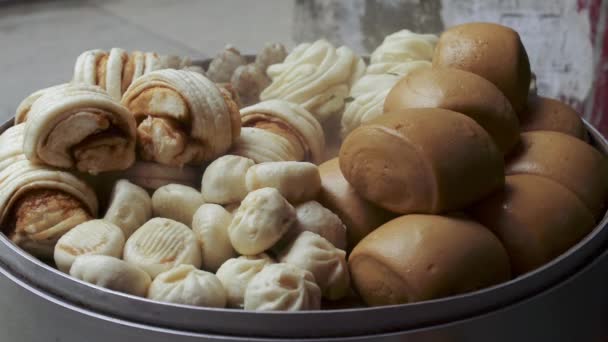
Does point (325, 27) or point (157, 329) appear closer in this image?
point (157, 329)

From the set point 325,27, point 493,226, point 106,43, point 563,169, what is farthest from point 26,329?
point 106,43

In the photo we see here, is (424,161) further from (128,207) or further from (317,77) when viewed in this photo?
(317,77)

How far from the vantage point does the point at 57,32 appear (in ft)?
10.1

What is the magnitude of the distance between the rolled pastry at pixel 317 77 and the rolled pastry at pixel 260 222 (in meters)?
0.43

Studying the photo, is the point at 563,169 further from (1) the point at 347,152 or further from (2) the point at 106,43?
(2) the point at 106,43

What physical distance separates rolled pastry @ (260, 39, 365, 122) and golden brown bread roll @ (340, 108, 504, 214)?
0.39 m

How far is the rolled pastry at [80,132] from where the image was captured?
0.90m

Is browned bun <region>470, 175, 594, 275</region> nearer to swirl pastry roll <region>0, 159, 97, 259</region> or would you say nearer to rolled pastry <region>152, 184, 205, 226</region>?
rolled pastry <region>152, 184, 205, 226</region>

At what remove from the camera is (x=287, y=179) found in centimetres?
87

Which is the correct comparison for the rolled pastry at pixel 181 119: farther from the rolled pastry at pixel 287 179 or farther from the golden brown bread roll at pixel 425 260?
the golden brown bread roll at pixel 425 260

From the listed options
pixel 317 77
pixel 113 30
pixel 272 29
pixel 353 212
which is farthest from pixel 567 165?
pixel 113 30

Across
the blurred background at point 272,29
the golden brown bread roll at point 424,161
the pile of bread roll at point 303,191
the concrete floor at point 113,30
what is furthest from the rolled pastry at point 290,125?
the concrete floor at point 113,30

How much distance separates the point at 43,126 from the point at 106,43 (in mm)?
2207

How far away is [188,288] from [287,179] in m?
0.17
